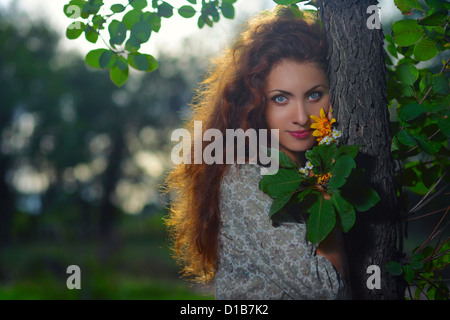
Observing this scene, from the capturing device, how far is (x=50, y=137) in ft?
74.2

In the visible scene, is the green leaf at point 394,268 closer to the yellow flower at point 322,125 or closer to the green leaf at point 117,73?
the yellow flower at point 322,125

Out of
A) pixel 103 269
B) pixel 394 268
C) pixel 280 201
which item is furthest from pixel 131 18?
pixel 103 269

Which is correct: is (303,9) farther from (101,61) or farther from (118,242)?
(118,242)

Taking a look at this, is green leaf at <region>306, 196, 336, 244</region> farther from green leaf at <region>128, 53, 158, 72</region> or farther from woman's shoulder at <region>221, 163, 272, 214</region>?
green leaf at <region>128, 53, 158, 72</region>

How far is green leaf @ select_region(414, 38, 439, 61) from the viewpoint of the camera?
1790mm

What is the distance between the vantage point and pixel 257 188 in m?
1.65

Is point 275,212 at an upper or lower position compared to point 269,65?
lower

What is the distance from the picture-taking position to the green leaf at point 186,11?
205 cm

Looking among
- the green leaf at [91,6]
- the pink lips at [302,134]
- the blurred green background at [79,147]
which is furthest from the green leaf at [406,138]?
the blurred green background at [79,147]

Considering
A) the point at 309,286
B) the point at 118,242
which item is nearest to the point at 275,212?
the point at 309,286

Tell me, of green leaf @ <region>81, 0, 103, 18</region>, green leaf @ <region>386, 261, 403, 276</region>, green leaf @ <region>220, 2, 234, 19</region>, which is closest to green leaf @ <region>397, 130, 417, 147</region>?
green leaf @ <region>386, 261, 403, 276</region>

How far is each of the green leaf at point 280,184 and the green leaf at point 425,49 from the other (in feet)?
2.82

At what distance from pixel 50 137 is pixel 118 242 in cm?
792

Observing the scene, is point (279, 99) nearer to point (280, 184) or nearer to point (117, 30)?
point (280, 184)
